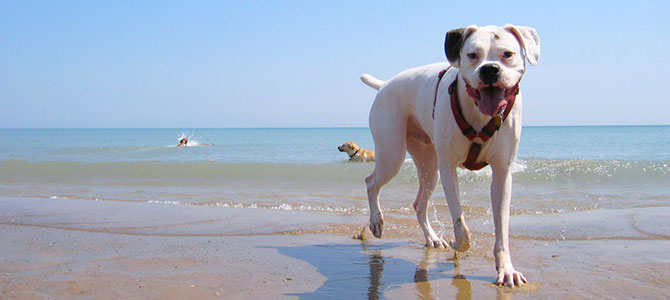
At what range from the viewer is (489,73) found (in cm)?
249

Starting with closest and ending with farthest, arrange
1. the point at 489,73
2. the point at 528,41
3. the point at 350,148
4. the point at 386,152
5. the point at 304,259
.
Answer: the point at 489,73 < the point at 528,41 < the point at 304,259 < the point at 386,152 < the point at 350,148

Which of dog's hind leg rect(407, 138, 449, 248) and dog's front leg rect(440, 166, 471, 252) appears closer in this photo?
dog's front leg rect(440, 166, 471, 252)

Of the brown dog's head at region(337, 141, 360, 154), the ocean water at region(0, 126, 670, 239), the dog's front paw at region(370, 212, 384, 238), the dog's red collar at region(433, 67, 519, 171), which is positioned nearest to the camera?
the dog's red collar at region(433, 67, 519, 171)

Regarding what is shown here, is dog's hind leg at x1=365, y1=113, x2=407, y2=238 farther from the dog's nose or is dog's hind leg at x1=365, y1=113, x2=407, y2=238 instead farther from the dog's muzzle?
the dog's nose

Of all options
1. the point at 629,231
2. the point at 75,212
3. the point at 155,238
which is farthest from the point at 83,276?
the point at 629,231

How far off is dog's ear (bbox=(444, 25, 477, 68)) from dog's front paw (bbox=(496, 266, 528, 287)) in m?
1.14

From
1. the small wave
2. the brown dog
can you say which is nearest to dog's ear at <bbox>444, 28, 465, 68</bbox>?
the small wave

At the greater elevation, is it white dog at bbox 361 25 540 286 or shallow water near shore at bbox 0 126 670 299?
white dog at bbox 361 25 540 286

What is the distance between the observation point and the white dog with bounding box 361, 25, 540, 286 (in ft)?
8.52

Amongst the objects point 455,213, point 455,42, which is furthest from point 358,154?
point 455,42

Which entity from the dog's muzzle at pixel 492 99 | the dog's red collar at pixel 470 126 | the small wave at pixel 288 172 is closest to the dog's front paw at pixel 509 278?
the dog's red collar at pixel 470 126

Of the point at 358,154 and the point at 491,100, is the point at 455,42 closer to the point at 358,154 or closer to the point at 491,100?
the point at 491,100

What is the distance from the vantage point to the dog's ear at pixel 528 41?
2.70 metres

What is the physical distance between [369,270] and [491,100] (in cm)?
136
